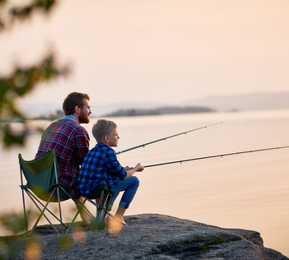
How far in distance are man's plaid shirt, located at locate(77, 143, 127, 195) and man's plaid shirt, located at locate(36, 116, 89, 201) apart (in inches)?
6.6

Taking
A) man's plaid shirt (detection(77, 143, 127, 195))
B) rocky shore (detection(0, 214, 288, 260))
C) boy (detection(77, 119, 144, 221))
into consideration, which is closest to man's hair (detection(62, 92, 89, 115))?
boy (detection(77, 119, 144, 221))

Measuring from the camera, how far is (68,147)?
3.71 metres

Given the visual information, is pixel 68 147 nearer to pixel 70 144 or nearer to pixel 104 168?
pixel 70 144

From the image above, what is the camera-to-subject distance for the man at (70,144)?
367 centimetres

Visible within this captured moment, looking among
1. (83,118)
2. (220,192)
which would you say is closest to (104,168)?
(83,118)

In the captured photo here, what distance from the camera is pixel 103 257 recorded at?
9.33 ft

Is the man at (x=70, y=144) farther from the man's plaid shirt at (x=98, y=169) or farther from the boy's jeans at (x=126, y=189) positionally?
the boy's jeans at (x=126, y=189)

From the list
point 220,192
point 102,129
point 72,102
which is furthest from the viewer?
point 220,192

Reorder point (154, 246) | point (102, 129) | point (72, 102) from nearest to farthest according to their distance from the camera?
point (154, 246) < point (102, 129) < point (72, 102)

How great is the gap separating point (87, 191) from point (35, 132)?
2.64 m

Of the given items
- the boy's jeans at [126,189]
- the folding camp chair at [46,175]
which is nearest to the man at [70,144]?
the folding camp chair at [46,175]

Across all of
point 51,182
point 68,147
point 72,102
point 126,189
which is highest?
point 72,102

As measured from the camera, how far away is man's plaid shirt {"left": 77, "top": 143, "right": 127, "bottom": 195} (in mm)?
3504

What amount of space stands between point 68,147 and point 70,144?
0.10 ft
